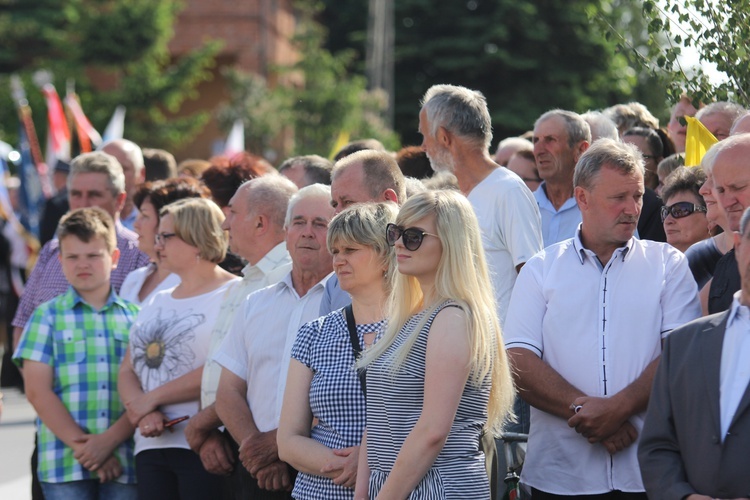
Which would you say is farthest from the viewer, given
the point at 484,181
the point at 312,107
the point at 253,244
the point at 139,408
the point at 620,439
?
the point at 312,107

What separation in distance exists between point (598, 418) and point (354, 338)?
1.01 meters

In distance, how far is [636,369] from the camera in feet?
16.7

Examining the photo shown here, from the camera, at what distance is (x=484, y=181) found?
644 cm

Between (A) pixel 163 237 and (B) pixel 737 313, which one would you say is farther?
(A) pixel 163 237

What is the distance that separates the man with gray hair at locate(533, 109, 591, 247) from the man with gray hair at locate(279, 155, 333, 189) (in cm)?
128

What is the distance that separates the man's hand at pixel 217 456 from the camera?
6.18m

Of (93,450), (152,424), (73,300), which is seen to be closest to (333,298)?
(152,424)

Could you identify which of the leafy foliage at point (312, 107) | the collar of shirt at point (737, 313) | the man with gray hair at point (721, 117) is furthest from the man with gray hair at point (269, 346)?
the leafy foliage at point (312, 107)

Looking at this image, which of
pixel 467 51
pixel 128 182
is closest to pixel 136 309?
pixel 128 182

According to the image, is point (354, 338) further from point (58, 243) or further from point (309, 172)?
point (58, 243)

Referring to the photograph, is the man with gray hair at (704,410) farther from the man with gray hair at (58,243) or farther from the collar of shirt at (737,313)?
the man with gray hair at (58,243)

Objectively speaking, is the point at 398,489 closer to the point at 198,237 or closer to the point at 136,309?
the point at 198,237

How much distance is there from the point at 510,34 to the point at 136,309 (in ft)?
87.8

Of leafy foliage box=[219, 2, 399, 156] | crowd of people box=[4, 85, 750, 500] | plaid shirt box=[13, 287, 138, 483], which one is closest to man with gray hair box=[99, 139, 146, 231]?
crowd of people box=[4, 85, 750, 500]
